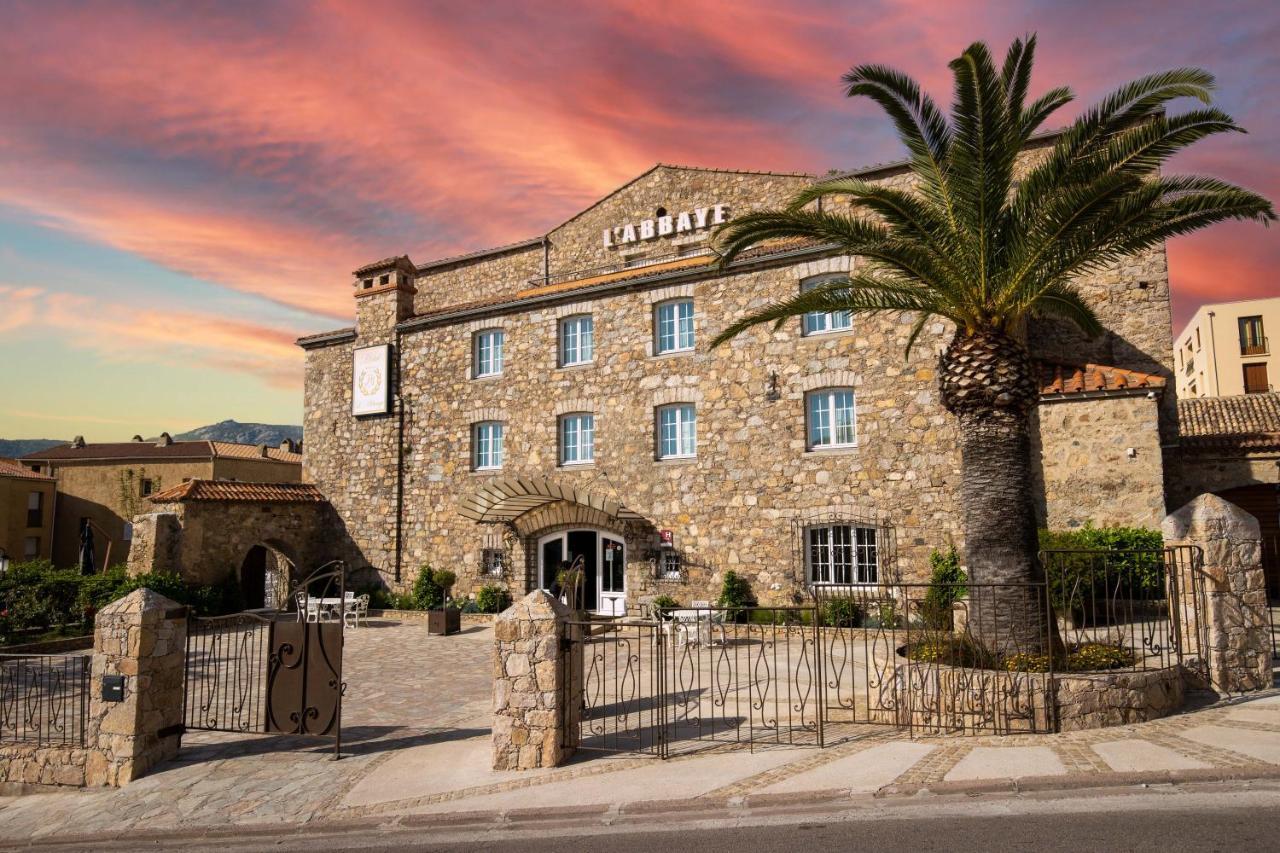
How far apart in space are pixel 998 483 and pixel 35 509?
4768 cm

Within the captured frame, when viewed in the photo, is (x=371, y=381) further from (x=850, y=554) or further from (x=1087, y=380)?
(x=1087, y=380)

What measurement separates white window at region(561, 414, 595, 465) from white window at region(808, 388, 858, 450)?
561 centimetres

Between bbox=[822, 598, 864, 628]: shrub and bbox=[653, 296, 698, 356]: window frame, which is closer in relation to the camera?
bbox=[822, 598, 864, 628]: shrub

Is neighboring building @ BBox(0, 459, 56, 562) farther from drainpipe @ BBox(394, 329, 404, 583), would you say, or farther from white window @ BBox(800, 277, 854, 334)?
white window @ BBox(800, 277, 854, 334)

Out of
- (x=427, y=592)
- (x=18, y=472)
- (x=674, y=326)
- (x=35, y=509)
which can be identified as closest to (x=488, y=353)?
(x=674, y=326)

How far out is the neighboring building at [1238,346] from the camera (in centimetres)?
4131

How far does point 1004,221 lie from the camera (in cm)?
1083

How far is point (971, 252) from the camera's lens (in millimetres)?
10719

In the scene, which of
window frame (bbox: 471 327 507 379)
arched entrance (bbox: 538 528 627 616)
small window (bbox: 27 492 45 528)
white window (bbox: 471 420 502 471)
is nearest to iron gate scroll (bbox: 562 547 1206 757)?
arched entrance (bbox: 538 528 627 616)

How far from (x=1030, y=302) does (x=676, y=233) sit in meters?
15.0

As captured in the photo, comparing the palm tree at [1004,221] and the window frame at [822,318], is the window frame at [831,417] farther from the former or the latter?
the palm tree at [1004,221]

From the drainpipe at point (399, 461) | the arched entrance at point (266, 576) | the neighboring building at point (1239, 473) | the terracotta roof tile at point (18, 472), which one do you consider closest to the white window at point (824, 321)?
the neighboring building at point (1239, 473)

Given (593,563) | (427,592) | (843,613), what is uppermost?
(593,563)

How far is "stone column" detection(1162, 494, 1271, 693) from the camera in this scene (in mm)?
9648
